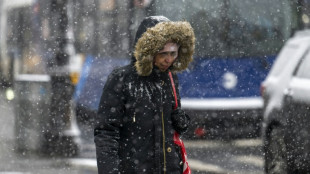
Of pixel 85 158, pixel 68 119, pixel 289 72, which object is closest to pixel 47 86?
pixel 68 119

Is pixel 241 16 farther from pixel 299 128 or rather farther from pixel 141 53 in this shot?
pixel 141 53

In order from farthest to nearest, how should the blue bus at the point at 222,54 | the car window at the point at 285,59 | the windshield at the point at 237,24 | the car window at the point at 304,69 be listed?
the windshield at the point at 237,24
the blue bus at the point at 222,54
the car window at the point at 285,59
the car window at the point at 304,69

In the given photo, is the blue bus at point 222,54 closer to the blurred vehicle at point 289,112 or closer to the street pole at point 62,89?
the street pole at point 62,89

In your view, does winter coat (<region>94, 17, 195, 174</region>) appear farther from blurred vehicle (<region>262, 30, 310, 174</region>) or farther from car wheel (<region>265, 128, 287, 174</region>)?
car wheel (<region>265, 128, 287, 174</region>)

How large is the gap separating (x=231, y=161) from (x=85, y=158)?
6.44ft

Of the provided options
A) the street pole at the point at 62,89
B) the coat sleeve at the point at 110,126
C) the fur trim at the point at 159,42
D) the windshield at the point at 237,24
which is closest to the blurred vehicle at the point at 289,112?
the fur trim at the point at 159,42

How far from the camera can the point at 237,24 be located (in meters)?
12.9

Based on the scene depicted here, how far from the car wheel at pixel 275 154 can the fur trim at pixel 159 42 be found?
3.49 metres

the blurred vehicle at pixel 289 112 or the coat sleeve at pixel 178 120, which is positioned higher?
the coat sleeve at pixel 178 120

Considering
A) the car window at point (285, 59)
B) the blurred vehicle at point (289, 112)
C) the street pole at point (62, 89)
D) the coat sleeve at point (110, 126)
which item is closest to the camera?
the coat sleeve at point (110, 126)

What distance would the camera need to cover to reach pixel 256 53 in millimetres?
12844

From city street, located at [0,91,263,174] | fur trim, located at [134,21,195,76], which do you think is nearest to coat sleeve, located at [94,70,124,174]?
fur trim, located at [134,21,195,76]

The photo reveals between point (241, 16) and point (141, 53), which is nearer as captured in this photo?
point (141, 53)

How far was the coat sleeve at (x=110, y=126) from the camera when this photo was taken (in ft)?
14.3
